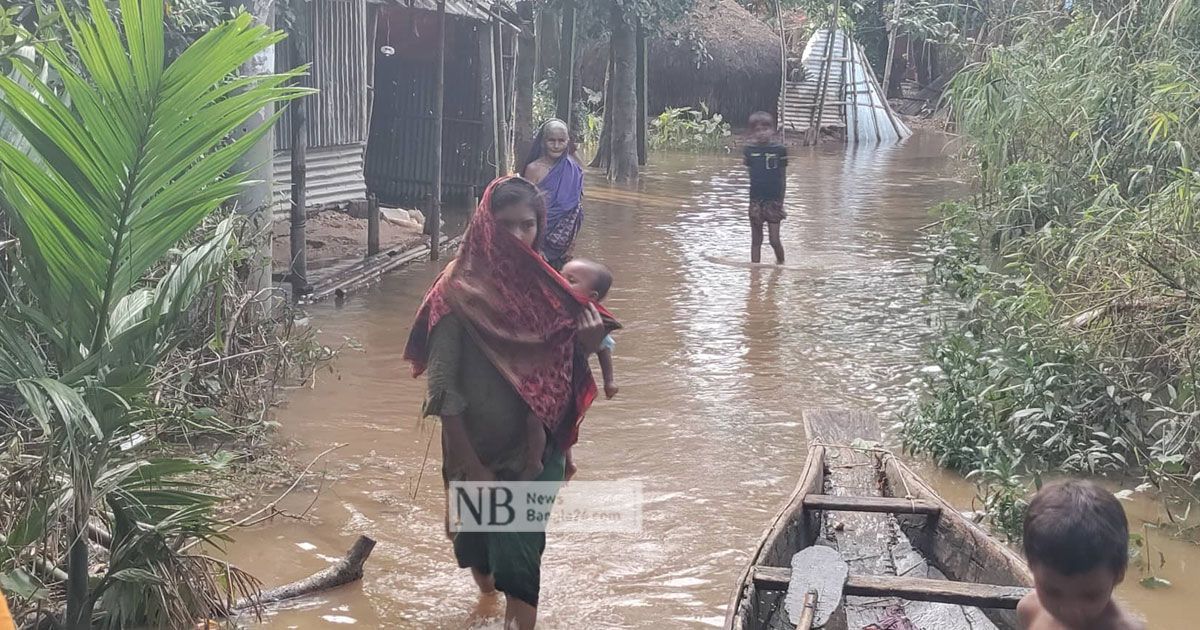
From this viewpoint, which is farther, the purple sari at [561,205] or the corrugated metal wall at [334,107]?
the corrugated metal wall at [334,107]

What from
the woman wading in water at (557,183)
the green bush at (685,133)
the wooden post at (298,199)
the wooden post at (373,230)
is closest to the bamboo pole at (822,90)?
the green bush at (685,133)

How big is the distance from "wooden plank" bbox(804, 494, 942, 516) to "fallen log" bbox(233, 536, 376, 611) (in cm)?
163

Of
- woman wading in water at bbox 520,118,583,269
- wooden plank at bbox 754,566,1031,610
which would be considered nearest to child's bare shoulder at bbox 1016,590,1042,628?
wooden plank at bbox 754,566,1031,610

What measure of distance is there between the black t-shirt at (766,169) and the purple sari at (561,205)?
11.5ft

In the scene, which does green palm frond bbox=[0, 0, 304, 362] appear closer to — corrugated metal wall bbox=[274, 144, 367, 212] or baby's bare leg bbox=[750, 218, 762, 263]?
corrugated metal wall bbox=[274, 144, 367, 212]

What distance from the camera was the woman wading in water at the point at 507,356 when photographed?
3.58 meters

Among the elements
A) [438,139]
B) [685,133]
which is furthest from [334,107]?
[685,133]

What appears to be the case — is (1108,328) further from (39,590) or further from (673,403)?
(39,590)

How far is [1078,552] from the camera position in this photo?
2.41 m

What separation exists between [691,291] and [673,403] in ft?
10.1

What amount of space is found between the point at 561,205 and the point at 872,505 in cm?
325

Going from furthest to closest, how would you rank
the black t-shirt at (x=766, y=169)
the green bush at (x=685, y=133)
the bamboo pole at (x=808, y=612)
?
the green bush at (x=685, y=133) < the black t-shirt at (x=766, y=169) < the bamboo pole at (x=808, y=612)

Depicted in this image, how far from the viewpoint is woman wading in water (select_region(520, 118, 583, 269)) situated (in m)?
6.96

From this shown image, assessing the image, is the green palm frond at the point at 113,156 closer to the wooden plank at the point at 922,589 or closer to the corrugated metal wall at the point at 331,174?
the wooden plank at the point at 922,589
